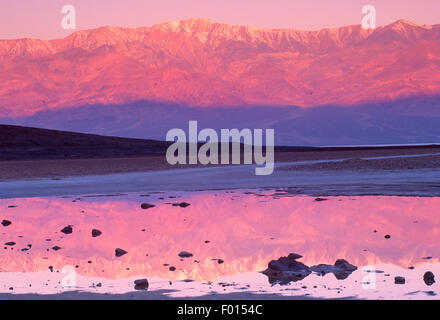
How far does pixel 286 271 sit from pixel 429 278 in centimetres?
236

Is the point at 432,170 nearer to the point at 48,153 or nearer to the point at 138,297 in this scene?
the point at 138,297

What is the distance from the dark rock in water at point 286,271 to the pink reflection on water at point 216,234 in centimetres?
57

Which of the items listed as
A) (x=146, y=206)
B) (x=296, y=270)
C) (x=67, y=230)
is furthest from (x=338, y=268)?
(x=146, y=206)

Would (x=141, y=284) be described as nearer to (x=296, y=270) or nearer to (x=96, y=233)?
(x=296, y=270)

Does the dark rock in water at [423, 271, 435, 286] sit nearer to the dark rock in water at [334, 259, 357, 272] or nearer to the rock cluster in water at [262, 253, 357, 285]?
the rock cluster in water at [262, 253, 357, 285]

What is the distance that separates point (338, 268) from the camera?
12961 mm

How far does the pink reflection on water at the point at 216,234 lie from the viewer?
14000 mm

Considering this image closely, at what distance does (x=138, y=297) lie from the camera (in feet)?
35.7

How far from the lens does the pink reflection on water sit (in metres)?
14.0

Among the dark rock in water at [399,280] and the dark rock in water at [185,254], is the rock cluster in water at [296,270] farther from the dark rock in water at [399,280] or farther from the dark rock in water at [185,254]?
the dark rock in water at [185,254]

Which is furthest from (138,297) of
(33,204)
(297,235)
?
(33,204)
